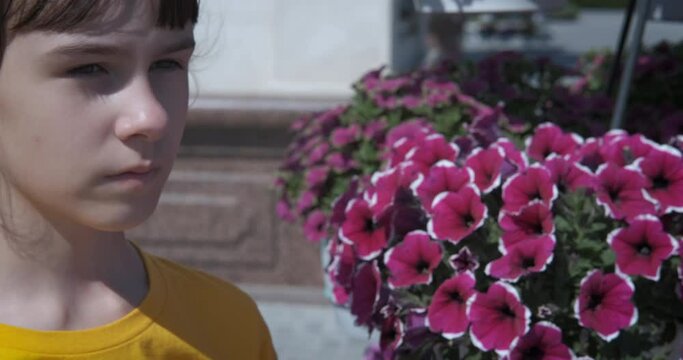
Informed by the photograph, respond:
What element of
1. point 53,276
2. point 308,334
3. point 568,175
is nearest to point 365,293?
point 568,175

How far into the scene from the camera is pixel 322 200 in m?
3.90

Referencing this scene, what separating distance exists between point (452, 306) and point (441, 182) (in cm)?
28

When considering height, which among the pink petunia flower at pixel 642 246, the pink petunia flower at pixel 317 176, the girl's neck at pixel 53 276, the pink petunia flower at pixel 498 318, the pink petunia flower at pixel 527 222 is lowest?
the pink petunia flower at pixel 317 176

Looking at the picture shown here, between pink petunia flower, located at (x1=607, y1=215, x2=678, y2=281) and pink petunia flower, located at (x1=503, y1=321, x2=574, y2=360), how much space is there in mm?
173

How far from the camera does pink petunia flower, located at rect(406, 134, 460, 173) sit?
8.23ft

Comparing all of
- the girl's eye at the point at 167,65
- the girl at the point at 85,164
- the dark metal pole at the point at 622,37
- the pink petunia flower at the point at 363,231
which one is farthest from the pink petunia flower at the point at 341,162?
the girl's eye at the point at 167,65

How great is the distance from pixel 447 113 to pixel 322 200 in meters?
0.52

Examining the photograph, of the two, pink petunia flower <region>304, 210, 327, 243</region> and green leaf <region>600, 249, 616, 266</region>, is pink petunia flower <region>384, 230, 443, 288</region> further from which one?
pink petunia flower <region>304, 210, 327, 243</region>

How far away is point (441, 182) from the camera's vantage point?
7.75 feet

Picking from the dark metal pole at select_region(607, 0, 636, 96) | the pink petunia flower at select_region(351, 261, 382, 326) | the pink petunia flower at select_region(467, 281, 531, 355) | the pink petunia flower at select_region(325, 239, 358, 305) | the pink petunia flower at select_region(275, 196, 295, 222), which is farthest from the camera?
the pink petunia flower at select_region(275, 196, 295, 222)

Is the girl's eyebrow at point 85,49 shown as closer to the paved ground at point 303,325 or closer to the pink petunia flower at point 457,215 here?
the pink petunia flower at point 457,215

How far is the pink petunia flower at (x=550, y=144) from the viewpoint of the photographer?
8.34ft

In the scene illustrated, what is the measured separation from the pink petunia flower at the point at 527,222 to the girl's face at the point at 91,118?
38.4 inches

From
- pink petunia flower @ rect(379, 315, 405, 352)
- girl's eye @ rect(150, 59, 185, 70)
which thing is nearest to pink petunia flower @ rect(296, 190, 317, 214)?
pink petunia flower @ rect(379, 315, 405, 352)
